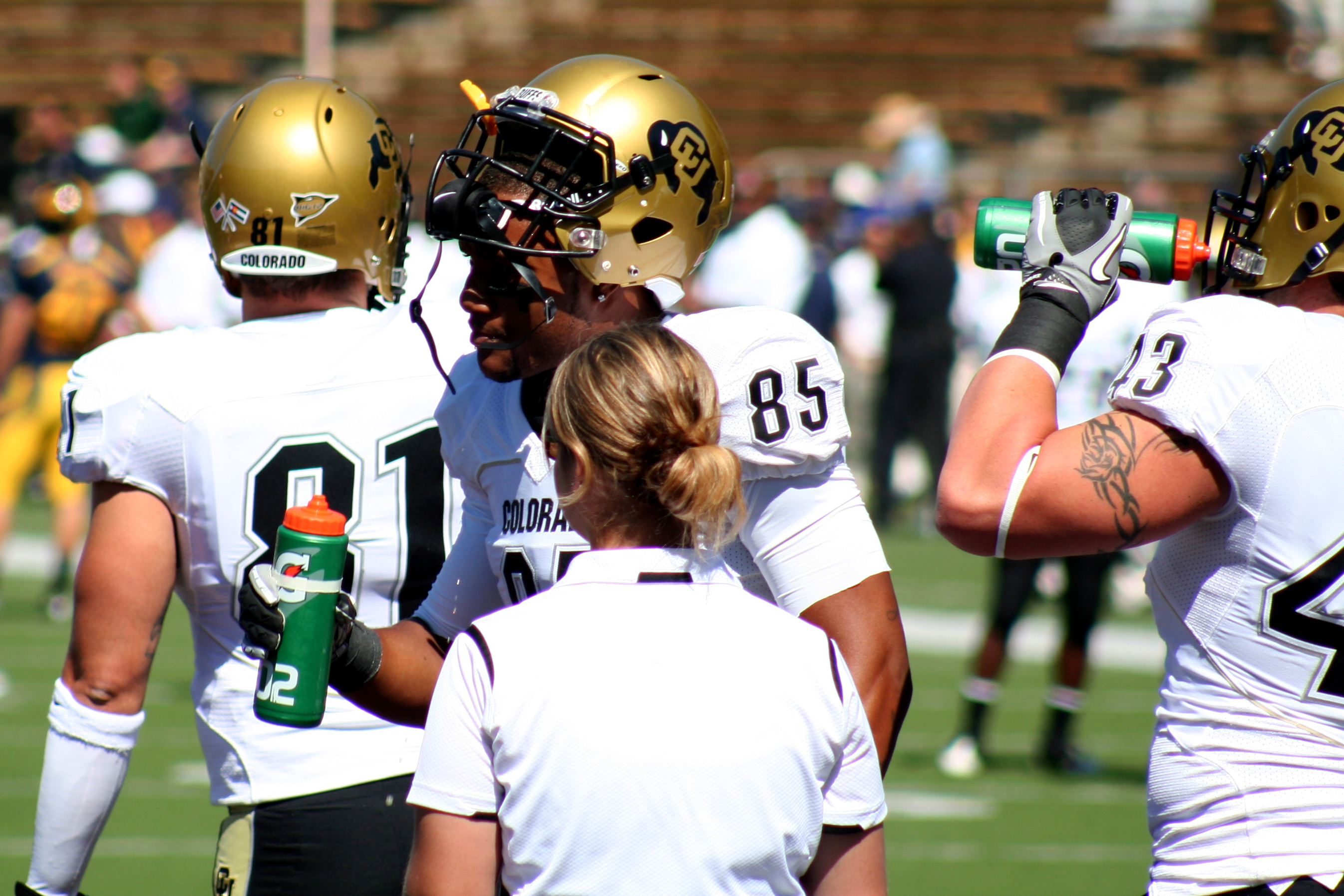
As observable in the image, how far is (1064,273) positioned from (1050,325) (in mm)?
95

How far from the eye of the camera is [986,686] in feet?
22.1

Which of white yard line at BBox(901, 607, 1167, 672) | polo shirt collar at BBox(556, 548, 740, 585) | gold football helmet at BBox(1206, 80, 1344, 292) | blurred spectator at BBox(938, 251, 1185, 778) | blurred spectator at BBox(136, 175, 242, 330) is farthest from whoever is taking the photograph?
blurred spectator at BBox(136, 175, 242, 330)

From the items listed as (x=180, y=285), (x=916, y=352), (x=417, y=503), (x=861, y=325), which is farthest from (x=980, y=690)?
(x=861, y=325)

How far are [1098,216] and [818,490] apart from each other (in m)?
0.59

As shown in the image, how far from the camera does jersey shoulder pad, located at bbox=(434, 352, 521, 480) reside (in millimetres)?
2529

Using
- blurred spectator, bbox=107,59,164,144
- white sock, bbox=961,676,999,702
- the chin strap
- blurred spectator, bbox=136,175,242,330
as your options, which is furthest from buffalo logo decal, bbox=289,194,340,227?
blurred spectator, bbox=107,59,164,144

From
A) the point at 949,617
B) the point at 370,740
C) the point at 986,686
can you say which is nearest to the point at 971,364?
the point at 949,617

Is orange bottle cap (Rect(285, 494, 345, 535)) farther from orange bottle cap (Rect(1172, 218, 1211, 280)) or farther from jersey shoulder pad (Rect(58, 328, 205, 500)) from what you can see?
orange bottle cap (Rect(1172, 218, 1211, 280))

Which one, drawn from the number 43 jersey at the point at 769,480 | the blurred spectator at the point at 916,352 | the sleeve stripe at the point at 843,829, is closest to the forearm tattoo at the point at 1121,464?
the number 43 jersey at the point at 769,480

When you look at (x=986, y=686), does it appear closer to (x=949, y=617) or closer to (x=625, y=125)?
(x=949, y=617)

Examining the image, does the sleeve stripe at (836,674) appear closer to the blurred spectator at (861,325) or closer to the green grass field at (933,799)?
the green grass field at (933,799)

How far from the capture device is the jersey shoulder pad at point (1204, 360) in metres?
2.18

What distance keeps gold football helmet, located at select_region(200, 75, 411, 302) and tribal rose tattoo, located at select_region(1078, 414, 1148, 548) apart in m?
1.36

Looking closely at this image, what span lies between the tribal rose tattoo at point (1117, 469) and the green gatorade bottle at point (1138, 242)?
35 cm
